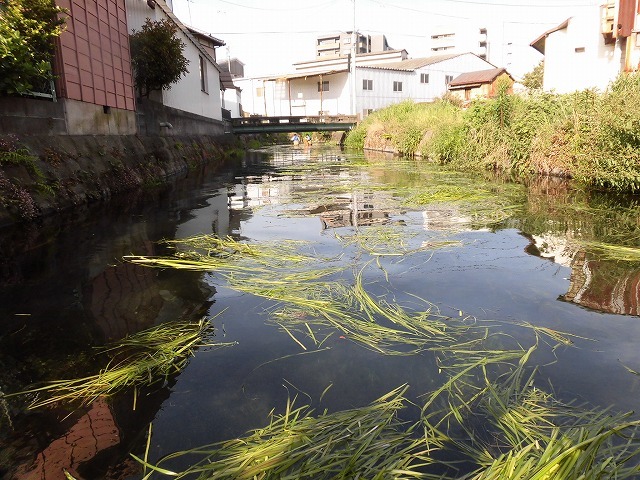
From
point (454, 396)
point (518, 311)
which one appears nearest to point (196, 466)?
point (454, 396)

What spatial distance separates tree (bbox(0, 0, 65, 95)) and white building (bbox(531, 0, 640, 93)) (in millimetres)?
16345

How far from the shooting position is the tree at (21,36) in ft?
17.2

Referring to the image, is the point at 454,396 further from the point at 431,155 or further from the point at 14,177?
the point at 431,155

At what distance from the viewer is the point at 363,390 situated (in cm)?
203

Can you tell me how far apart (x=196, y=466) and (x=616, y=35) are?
65.7ft

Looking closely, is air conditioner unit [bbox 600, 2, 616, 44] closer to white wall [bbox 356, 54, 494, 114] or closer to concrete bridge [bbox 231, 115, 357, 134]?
concrete bridge [bbox 231, 115, 357, 134]

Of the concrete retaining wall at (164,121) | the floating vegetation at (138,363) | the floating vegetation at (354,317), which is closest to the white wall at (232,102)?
the concrete retaining wall at (164,121)

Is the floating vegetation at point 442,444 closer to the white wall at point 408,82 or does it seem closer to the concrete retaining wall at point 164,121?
the concrete retaining wall at point 164,121

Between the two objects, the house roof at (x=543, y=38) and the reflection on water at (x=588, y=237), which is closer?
the reflection on water at (x=588, y=237)

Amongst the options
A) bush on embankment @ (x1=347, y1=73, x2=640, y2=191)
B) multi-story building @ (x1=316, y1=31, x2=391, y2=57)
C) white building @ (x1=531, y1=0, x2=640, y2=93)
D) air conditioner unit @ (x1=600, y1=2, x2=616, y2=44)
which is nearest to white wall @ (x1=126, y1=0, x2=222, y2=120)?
bush on embankment @ (x1=347, y1=73, x2=640, y2=191)

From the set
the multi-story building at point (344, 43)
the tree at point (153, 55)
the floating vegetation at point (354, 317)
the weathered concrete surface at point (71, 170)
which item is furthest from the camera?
the multi-story building at point (344, 43)

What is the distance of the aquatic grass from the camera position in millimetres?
1488

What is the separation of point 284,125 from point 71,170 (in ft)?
68.6

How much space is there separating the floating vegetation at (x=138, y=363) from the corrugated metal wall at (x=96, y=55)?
6727mm
